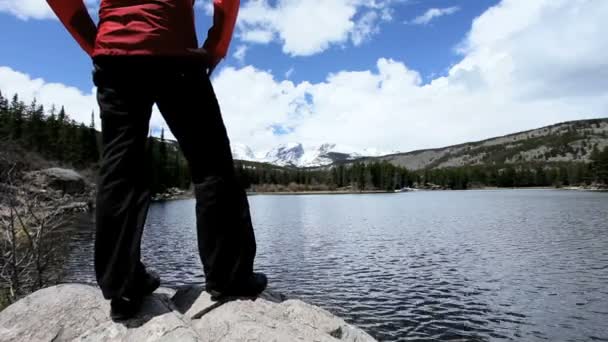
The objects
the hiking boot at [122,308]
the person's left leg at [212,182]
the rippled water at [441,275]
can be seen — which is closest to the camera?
the hiking boot at [122,308]

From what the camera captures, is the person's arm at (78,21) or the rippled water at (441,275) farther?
the rippled water at (441,275)

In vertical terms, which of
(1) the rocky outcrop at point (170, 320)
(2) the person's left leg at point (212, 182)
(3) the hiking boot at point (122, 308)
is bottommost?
(1) the rocky outcrop at point (170, 320)

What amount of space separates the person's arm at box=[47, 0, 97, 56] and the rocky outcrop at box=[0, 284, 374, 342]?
8.25ft

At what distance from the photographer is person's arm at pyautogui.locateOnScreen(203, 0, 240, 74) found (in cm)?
412

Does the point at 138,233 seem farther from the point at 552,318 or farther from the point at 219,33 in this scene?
the point at 552,318

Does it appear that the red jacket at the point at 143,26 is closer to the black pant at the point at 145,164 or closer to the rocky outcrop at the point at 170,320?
the black pant at the point at 145,164

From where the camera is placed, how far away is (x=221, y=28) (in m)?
4.18

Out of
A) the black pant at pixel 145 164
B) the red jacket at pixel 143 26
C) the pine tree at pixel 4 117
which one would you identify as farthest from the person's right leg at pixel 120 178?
the pine tree at pixel 4 117

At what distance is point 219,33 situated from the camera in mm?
4188

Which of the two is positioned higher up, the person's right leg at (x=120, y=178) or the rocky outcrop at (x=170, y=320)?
the person's right leg at (x=120, y=178)

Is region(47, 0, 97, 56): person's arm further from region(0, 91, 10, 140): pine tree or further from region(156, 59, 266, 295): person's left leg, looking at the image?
region(0, 91, 10, 140): pine tree

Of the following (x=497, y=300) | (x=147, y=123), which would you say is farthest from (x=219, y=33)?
(x=497, y=300)

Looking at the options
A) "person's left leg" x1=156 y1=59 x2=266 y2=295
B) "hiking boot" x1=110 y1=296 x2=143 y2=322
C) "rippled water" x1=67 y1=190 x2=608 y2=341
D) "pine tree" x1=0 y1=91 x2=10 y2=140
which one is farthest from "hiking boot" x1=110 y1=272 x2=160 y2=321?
"pine tree" x1=0 y1=91 x2=10 y2=140

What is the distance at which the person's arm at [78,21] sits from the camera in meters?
4.04
